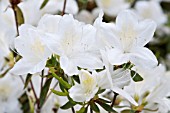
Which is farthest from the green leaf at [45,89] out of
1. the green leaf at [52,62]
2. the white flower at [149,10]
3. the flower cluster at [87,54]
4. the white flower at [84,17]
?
the white flower at [149,10]

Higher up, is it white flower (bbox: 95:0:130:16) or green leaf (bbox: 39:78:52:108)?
green leaf (bbox: 39:78:52:108)

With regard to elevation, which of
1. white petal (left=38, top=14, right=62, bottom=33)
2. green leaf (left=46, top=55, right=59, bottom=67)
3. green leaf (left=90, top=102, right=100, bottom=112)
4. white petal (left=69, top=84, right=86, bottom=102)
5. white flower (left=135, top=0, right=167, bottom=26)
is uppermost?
white petal (left=38, top=14, right=62, bottom=33)

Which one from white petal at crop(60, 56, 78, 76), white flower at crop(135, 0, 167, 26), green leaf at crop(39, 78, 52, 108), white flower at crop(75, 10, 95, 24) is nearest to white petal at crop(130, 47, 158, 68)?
white petal at crop(60, 56, 78, 76)

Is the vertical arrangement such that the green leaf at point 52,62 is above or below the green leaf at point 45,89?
above

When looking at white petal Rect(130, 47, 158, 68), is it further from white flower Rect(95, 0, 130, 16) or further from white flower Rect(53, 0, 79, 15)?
white flower Rect(95, 0, 130, 16)

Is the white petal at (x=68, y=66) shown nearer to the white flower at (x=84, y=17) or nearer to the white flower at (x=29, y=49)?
the white flower at (x=29, y=49)
